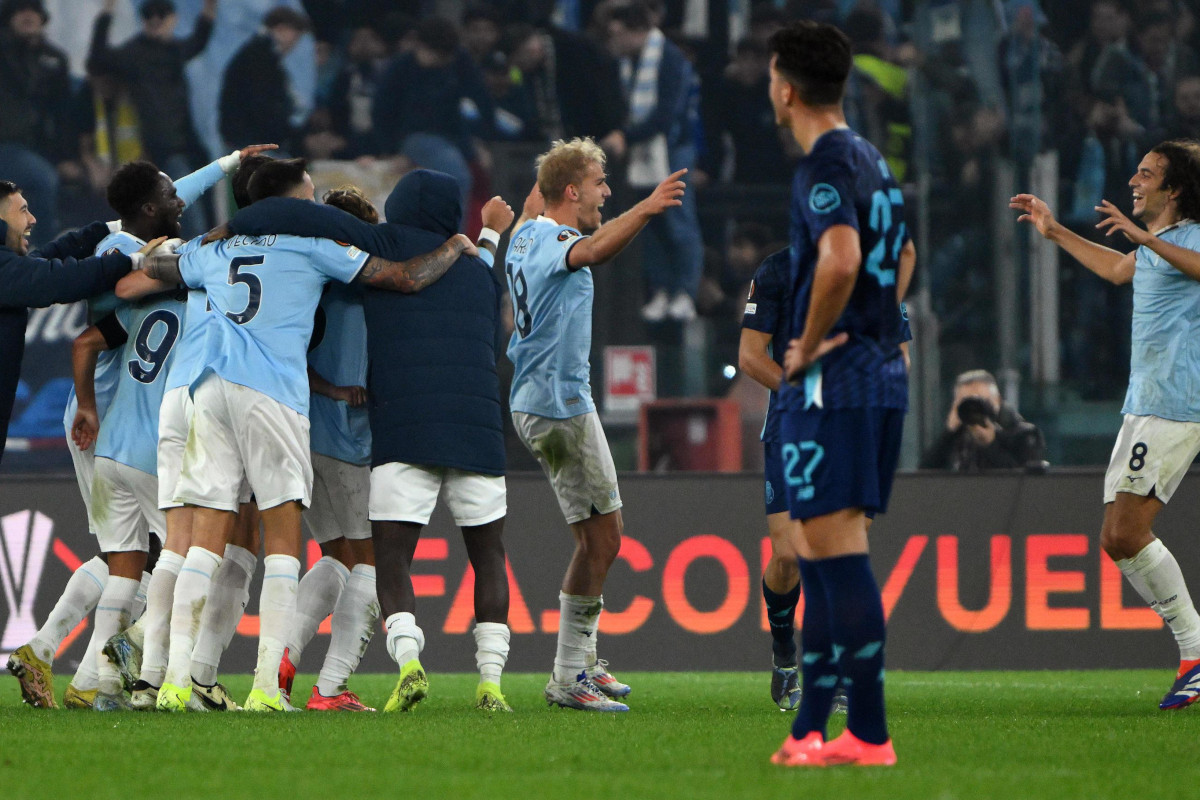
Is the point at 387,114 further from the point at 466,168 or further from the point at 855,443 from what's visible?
the point at 855,443

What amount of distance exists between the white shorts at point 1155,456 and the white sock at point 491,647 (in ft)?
8.44

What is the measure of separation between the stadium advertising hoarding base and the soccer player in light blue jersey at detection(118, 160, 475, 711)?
3.11 m

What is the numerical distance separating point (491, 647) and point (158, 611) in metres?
1.23

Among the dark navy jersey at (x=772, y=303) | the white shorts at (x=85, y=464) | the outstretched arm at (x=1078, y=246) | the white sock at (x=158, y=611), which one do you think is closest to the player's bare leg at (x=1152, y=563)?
the outstretched arm at (x=1078, y=246)

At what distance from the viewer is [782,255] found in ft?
19.3

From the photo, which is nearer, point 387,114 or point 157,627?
point 157,627

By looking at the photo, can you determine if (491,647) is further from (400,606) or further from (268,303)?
(268,303)

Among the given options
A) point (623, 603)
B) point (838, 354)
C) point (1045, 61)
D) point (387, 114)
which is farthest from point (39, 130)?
point (838, 354)

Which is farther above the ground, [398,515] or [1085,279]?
[1085,279]

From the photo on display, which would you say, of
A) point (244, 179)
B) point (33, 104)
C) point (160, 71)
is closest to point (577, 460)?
point (244, 179)

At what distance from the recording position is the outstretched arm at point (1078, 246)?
614 centimetres

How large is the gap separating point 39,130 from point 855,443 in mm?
11800

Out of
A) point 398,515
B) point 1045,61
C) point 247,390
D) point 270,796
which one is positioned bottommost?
point 270,796

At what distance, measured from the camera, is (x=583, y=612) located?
19.8 feet
